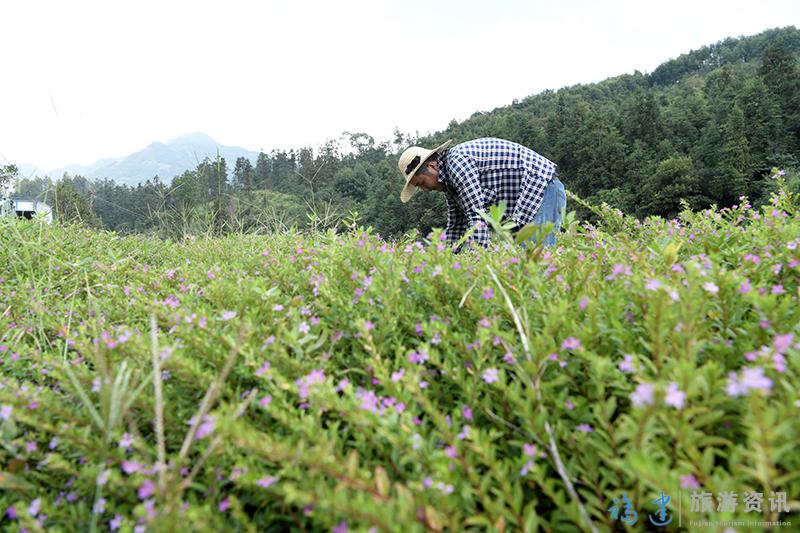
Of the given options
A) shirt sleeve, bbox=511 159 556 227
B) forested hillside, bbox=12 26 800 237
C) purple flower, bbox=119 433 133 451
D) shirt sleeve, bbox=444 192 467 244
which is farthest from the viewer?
forested hillside, bbox=12 26 800 237

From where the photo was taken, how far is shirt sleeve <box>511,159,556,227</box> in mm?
4492

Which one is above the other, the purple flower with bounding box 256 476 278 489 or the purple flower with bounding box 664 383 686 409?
the purple flower with bounding box 664 383 686 409

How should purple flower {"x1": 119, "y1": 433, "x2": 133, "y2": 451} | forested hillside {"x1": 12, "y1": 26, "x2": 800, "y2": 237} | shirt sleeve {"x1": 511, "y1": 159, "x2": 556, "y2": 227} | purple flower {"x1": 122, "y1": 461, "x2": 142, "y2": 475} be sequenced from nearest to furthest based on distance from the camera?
1. purple flower {"x1": 122, "y1": 461, "x2": 142, "y2": 475}
2. purple flower {"x1": 119, "y1": 433, "x2": 133, "y2": 451}
3. shirt sleeve {"x1": 511, "y1": 159, "x2": 556, "y2": 227}
4. forested hillside {"x1": 12, "y1": 26, "x2": 800, "y2": 237}

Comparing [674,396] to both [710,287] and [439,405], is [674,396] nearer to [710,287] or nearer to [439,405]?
[710,287]

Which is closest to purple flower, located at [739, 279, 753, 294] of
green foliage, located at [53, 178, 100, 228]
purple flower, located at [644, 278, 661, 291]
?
purple flower, located at [644, 278, 661, 291]

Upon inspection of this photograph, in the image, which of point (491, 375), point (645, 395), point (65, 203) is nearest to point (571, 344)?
point (491, 375)

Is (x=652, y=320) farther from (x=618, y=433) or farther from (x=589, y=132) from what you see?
(x=589, y=132)

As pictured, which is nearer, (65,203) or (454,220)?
(454,220)

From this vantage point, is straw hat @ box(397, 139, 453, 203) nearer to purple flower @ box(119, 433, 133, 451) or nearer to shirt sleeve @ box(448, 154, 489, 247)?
shirt sleeve @ box(448, 154, 489, 247)

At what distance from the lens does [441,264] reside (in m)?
1.69

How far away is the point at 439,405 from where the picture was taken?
1.25 m

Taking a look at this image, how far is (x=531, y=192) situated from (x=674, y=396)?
3.96 meters

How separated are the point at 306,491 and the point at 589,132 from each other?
68.6 metres

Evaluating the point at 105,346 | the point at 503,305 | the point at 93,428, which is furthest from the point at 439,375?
the point at 105,346
